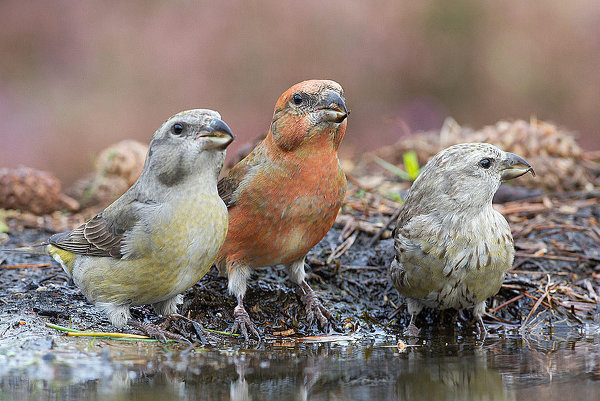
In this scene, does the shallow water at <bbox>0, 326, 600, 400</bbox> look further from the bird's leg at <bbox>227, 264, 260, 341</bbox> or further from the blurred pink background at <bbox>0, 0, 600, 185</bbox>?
the blurred pink background at <bbox>0, 0, 600, 185</bbox>

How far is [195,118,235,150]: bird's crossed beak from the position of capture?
391 cm

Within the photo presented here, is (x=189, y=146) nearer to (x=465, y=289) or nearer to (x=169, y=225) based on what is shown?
(x=169, y=225)

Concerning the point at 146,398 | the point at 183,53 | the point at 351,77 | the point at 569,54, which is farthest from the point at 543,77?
the point at 146,398

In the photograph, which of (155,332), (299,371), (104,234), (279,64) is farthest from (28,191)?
(279,64)

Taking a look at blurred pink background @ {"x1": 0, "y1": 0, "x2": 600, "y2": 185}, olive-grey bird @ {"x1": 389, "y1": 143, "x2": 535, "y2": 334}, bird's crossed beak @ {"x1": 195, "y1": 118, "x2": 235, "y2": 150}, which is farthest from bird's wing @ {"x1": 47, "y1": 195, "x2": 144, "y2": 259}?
blurred pink background @ {"x1": 0, "y1": 0, "x2": 600, "y2": 185}

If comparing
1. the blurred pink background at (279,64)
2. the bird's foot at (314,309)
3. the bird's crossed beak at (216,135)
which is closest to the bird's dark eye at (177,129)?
the bird's crossed beak at (216,135)

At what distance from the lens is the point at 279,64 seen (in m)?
11.6

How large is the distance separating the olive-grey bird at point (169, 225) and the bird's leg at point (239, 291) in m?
0.51

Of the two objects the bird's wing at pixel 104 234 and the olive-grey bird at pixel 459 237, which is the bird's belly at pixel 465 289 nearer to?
the olive-grey bird at pixel 459 237

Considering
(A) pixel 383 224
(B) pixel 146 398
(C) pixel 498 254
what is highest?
(A) pixel 383 224

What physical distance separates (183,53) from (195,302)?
7.19 m

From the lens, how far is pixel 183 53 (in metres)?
11.3

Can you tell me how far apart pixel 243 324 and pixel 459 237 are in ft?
4.98

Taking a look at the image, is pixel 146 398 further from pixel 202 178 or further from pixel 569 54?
pixel 569 54
